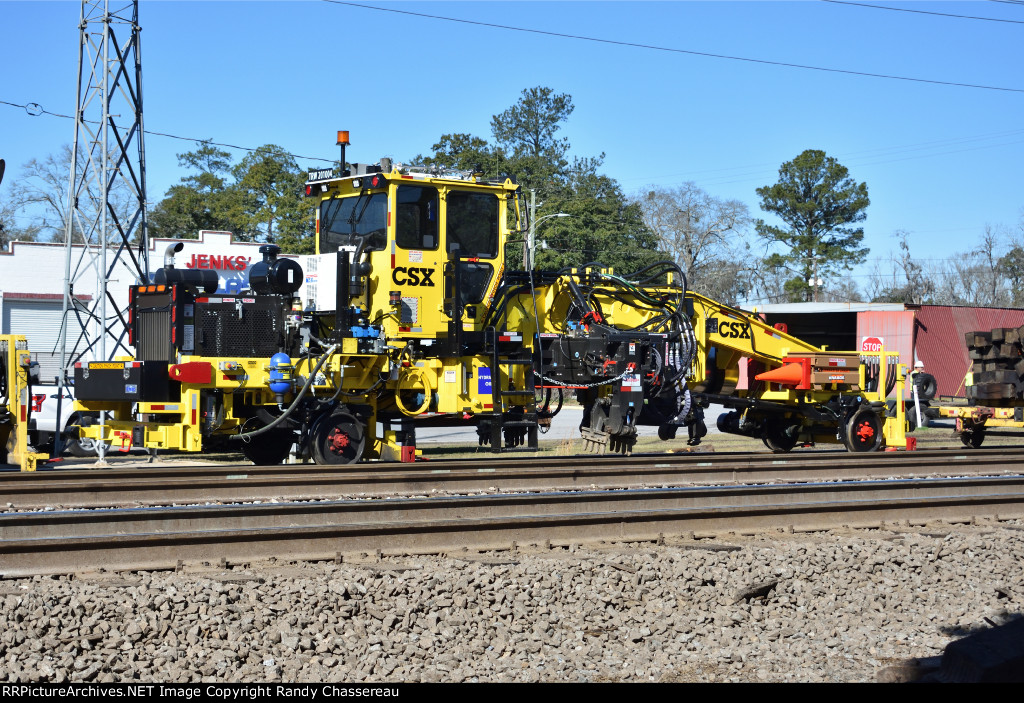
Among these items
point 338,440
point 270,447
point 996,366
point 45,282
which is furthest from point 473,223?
point 45,282

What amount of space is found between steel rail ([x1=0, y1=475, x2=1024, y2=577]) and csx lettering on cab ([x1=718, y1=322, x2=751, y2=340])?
17.6 ft

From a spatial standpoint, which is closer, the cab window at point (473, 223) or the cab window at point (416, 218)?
the cab window at point (416, 218)

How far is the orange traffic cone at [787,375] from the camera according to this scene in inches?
603

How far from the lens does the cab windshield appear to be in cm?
1287

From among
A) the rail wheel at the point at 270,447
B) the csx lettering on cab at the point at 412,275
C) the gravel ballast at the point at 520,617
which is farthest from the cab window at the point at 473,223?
the gravel ballast at the point at 520,617

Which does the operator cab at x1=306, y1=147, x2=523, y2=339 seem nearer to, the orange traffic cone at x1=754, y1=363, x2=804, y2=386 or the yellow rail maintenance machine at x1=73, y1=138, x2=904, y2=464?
the yellow rail maintenance machine at x1=73, y1=138, x2=904, y2=464

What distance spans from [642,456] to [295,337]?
197 inches

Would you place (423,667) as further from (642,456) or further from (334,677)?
(642,456)

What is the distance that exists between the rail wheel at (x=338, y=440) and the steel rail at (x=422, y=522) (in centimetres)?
434

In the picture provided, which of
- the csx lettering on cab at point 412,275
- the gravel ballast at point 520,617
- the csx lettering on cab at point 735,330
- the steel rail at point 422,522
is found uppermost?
the csx lettering on cab at point 412,275

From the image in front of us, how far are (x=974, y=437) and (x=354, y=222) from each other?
1280 centimetres

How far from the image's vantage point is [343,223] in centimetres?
1331

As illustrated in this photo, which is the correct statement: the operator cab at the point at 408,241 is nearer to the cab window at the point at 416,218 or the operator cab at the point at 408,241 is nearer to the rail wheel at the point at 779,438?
the cab window at the point at 416,218
